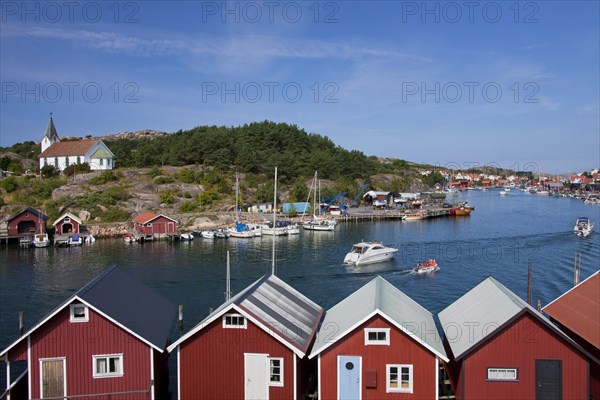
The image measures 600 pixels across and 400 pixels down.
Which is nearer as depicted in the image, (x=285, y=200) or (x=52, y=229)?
(x=52, y=229)

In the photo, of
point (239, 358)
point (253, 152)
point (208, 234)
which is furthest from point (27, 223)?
point (239, 358)

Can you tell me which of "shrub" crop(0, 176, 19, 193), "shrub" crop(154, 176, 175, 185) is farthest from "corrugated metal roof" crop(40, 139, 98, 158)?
"shrub" crop(154, 176, 175, 185)

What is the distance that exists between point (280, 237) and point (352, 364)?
45122 millimetres

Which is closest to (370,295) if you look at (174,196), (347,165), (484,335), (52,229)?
(484,335)

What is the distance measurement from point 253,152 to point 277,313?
76908 mm

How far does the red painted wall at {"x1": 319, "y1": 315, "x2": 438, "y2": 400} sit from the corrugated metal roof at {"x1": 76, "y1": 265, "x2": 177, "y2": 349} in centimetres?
516

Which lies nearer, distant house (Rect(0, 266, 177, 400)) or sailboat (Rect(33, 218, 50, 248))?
distant house (Rect(0, 266, 177, 400))

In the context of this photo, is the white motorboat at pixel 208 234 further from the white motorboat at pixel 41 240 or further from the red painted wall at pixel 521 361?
the red painted wall at pixel 521 361

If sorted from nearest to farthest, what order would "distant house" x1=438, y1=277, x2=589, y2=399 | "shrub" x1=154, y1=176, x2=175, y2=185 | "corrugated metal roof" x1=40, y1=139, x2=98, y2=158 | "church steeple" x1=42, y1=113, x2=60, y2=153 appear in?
"distant house" x1=438, y1=277, x2=589, y2=399, "shrub" x1=154, y1=176, x2=175, y2=185, "corrugated metal roof" x1=40, y1=139, x2=98, y2=158, "church steeple" x1=42, y1=113, x2=60, y2=153

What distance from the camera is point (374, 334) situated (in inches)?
529

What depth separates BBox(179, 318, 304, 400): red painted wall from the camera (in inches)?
535

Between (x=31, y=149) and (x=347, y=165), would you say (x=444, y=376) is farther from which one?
(x=31, y=149)

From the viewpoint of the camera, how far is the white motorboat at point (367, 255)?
40.1 meters

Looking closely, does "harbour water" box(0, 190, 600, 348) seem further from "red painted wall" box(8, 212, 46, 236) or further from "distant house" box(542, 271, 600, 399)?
"distant house" box(542, 271, 600, 399)
